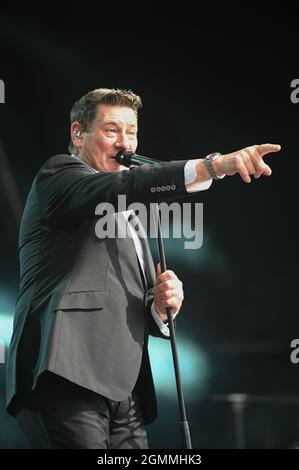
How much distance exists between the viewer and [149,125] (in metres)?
3.53

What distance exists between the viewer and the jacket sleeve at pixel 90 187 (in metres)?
1.46

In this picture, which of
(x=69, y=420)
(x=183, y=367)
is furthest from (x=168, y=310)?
(x=183, y=367)

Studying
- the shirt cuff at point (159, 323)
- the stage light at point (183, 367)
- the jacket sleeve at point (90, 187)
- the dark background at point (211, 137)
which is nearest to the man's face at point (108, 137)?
the jacket sleeve at point (90, 187)

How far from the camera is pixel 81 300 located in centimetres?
152

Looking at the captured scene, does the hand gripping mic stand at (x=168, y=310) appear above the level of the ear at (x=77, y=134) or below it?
below

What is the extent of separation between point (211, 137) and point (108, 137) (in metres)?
1.83

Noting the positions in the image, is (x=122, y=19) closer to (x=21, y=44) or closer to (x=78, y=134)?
(x=21, y=44)

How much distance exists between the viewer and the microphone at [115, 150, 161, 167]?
171cm

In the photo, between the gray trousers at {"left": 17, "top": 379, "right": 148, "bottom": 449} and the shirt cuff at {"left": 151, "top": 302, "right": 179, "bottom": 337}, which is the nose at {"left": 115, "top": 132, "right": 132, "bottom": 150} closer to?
the shirt cuff at {"left": 151, "top": 302, "right": 179, "bottom": 337}

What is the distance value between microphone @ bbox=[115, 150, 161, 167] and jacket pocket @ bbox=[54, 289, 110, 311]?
0.36m

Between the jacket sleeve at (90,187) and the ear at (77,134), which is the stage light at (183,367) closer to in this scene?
the ear at (77,134)

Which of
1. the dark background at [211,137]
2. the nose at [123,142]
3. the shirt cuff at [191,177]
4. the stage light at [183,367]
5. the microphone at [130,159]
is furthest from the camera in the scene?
the stage light at [183,367]
